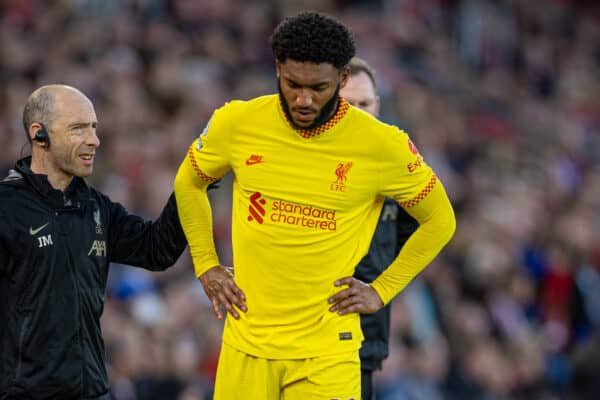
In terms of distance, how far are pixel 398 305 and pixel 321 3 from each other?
6.40 metres

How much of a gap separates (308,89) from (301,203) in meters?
0.51

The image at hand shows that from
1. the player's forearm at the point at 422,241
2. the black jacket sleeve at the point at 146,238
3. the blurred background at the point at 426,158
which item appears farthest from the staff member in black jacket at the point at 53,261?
the blurred background at the point at 426,158

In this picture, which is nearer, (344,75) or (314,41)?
(314,41)

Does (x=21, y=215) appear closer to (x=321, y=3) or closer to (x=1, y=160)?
(x=1, y=160)

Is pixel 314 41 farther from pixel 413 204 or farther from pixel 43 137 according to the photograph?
pixel 43 137

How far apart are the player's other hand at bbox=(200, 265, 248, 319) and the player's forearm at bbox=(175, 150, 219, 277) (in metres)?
0.06

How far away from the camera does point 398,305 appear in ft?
34.7

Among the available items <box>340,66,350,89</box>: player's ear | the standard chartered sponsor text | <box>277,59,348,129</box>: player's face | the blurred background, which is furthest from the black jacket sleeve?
the blurred background

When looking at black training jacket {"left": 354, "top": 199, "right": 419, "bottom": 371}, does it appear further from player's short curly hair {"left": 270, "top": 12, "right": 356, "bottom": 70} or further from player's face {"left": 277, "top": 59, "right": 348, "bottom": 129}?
player's short curly hair {"left": 270, "top": 12, "right": 356, "bottom": 70}

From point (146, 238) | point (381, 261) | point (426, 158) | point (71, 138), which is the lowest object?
point (381, 261)

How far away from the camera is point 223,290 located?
5.71 m

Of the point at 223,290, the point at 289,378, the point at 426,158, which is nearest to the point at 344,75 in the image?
the point at 223,290

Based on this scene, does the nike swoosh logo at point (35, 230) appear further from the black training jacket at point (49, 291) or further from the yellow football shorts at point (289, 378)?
the yellow football shorts at point (289, 378)

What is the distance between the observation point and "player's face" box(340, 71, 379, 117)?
21.9ft
